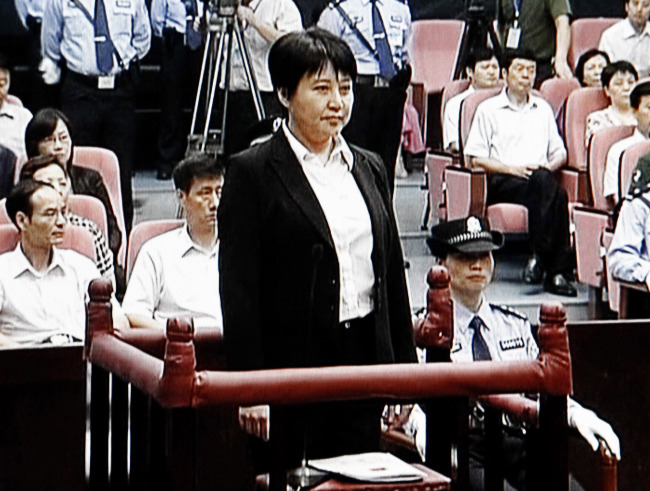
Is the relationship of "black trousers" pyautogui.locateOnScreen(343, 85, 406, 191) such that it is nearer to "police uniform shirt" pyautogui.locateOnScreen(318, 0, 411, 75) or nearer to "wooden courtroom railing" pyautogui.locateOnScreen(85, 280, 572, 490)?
"police uniform shirt" pyautogui.locateOnScreen(318, 0, 411, 75)

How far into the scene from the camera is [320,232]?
2707 millimetres

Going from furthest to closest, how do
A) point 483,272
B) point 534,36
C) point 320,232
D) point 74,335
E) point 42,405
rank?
1. point 534,36
2. point 74,335
3. point 483,272
4. point 42,405
5. point 320,232

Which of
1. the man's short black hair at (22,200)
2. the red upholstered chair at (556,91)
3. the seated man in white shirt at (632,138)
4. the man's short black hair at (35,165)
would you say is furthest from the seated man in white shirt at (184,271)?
the red upholstered chair at (556,91)

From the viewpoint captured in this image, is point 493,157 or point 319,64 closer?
point 319,64

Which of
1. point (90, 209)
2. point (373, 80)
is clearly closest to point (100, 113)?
point (373, 80)

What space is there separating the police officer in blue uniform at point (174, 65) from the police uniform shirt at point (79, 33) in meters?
1.00

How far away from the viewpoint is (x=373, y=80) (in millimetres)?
7305

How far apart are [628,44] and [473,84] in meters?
1.14

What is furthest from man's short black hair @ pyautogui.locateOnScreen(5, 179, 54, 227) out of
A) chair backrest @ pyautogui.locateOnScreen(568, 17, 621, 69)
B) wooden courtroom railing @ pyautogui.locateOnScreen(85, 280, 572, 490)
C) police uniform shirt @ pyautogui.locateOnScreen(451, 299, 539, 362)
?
chair backrest @ pyautogui.locateOnScreen(568, 17, 621, 69)

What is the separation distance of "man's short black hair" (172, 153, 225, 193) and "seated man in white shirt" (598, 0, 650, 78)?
14.2 feet

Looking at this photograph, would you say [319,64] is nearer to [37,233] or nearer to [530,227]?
[37,233]

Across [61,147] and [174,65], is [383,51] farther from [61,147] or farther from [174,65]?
[61,147]

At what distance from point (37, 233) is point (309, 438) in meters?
1.91

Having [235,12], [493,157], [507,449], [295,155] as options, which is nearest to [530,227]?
[493,157]
